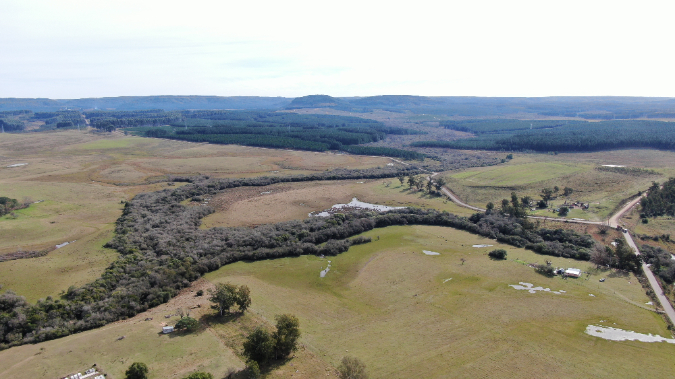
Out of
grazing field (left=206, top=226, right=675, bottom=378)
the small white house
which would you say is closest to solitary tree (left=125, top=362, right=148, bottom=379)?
grazing field (left=206, top=226, right=675, bottom=378)

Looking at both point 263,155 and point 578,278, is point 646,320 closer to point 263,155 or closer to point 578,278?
→ point 578,278

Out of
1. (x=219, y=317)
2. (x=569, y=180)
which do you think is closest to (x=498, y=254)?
(x=219, y=317)

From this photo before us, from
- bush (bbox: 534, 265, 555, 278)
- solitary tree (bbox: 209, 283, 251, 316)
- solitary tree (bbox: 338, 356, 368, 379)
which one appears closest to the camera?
solitary tree (bbox: 338, 356, 368, 379)

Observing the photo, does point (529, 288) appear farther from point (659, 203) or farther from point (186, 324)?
point (659, 203)

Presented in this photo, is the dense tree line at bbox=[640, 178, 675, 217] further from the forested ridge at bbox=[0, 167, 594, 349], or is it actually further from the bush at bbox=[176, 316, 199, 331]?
the bush at bbox=[176, 316, 199, 331]

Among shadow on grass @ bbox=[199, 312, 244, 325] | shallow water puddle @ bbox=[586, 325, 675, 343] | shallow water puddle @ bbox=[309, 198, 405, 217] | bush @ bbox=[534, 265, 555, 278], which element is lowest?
shallow water puddle @ bbox=[309, 198, 405, 217]

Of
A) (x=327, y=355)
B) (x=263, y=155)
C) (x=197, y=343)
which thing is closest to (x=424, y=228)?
(x=327, y=355)

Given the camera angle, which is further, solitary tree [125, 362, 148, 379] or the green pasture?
the green pasture
